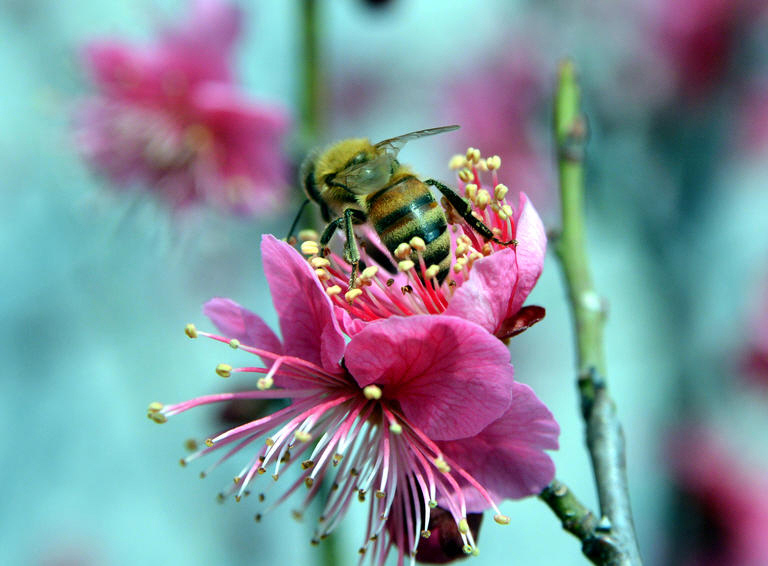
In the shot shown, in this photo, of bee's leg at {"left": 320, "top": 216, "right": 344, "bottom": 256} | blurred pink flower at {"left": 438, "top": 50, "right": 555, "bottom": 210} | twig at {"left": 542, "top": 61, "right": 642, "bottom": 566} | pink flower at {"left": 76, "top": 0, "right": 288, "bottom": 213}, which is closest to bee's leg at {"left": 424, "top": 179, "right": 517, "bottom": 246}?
bee's leg at {"left": 320, "top": 216, "right": 344, "bottom": 256}

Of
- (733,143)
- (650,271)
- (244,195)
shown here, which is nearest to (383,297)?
(244,195)

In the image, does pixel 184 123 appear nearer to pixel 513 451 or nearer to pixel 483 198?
pixel 483 198

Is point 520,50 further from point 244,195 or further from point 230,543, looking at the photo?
point 230,543

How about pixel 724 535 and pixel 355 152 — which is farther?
pixel 724 535

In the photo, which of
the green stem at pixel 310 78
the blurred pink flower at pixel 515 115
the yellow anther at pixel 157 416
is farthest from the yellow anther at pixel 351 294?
the blurred pink flower at pixel 515 115

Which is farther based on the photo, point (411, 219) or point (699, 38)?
point (699, 38)

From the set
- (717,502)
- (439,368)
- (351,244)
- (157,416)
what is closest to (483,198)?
(351,244)
